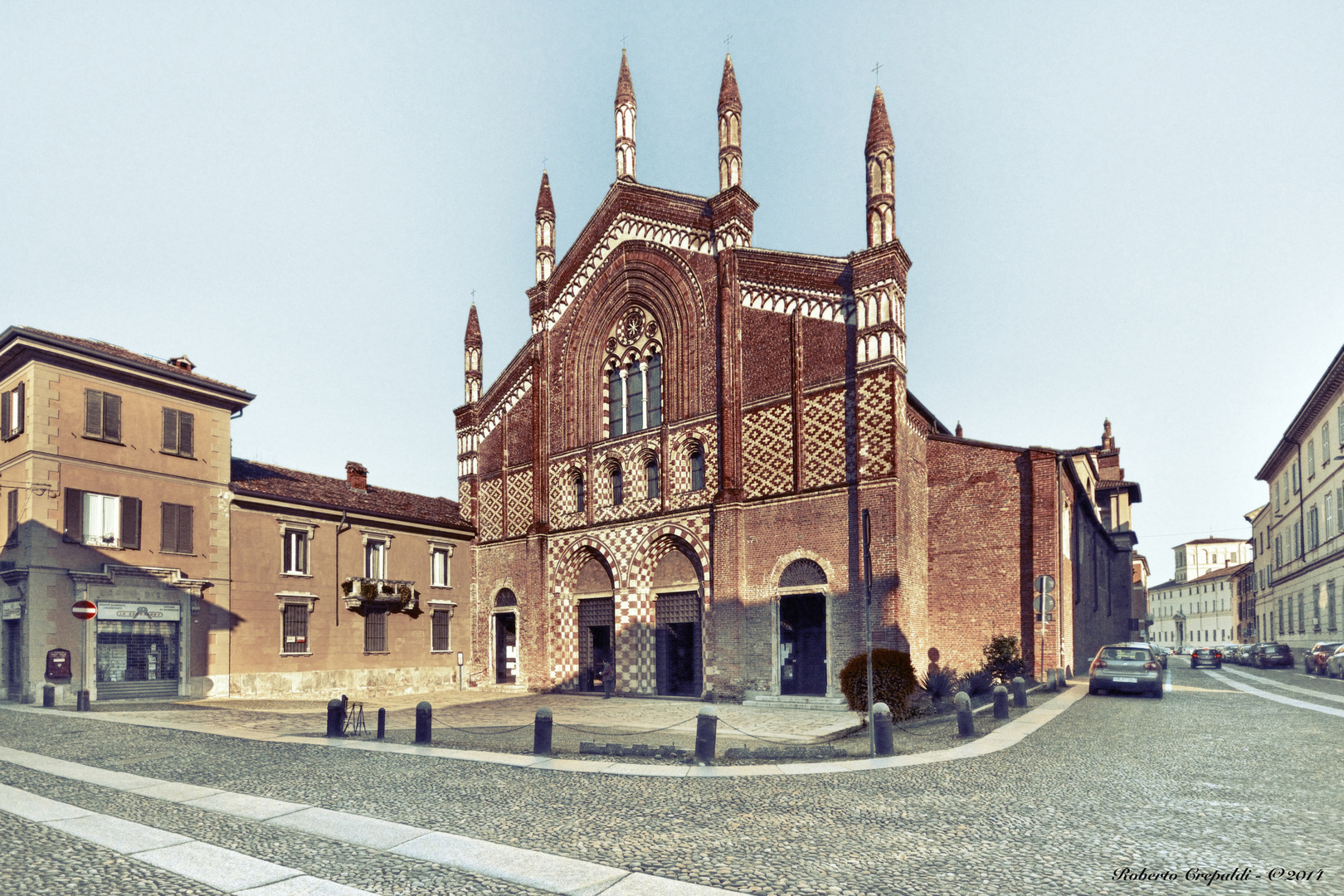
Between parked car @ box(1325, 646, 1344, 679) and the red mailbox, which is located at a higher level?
the red mailbox

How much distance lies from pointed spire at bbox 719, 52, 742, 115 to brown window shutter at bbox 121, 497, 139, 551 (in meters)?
20.4

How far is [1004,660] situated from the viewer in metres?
22.0

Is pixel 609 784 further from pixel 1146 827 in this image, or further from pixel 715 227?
pixel 715 227

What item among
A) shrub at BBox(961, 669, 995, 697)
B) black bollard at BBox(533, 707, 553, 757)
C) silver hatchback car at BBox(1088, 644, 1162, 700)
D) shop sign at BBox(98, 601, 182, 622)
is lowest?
shrub at BBox(961, 669, 995, 697)

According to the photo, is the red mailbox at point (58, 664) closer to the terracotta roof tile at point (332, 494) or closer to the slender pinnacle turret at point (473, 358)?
the terracotta roof tile at point (332, 494)

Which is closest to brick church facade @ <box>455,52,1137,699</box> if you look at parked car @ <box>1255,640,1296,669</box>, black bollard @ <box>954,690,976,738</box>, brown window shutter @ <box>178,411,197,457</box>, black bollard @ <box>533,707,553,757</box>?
black bollard @ <box>954,690,976,738</box>

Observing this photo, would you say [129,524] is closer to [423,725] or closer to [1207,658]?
[423,725]

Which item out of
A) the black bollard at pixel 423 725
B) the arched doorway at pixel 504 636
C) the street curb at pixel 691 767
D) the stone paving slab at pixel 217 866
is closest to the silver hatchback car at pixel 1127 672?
the street curb at pixel 691 767

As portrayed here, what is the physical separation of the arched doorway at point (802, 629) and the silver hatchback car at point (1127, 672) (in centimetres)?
669

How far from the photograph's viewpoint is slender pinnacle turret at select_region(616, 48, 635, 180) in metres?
27.5

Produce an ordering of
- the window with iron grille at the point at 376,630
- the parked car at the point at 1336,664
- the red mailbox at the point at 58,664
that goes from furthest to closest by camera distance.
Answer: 1. the parked car at the point at 1336,664
2. the window with iron grille at the point at 376,630
3. the red mailbox at the point at 58,664

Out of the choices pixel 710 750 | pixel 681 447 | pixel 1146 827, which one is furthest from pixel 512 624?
pixel 1146 827

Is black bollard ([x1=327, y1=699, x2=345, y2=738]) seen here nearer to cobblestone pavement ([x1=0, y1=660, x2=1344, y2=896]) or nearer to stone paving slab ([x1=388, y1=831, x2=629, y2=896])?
cobblestone pavement ([x1=0, y1=660, x2=1344, y2=896])

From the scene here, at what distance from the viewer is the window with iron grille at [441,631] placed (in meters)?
30.9
